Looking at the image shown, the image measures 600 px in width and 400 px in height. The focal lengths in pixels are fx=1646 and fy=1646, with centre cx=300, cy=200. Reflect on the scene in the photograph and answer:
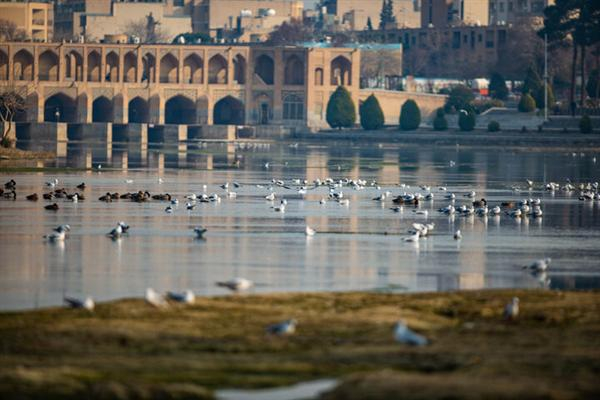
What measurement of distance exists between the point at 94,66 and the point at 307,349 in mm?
104577

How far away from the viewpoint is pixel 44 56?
117625mm

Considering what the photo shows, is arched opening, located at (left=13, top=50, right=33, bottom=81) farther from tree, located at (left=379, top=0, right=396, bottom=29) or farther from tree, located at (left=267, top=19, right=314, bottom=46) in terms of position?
tree, located at (left=379, top=0, right=396, bottom=29)

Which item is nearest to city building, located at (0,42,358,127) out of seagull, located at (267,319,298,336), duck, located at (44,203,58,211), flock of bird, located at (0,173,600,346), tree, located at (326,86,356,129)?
Result: tree, located at (326,86,356,129)

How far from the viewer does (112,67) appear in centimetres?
12050

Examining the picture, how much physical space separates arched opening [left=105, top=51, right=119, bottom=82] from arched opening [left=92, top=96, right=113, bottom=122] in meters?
1.91

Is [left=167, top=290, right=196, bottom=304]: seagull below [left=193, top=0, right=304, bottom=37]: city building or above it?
below

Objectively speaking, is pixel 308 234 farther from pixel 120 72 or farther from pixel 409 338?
pixel 120 72

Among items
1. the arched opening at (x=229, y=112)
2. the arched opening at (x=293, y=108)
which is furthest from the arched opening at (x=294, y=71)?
the arched opening at (x=229, y=112)

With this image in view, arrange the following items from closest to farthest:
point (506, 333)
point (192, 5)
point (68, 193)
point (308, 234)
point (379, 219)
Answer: point (506, 333) → point (308, 234) → point (379, 219) → point (68, 193) → point (192, 5)

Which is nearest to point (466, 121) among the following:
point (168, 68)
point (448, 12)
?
point (168, 68)

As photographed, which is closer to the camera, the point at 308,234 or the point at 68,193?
the point at 308,234

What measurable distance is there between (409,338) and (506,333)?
156 cm

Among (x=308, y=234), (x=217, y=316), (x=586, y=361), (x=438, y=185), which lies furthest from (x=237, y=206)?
(x=586, y=361)

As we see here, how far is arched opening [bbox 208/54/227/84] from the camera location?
122 meters
